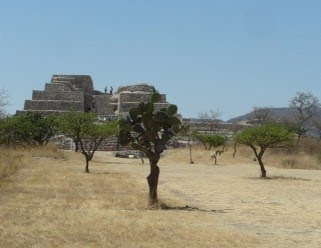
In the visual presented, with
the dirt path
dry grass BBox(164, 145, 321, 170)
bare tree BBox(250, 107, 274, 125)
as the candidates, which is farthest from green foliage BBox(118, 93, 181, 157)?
bare tree BBox(250, 107, 274, 125)

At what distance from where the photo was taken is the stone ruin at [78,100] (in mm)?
54844

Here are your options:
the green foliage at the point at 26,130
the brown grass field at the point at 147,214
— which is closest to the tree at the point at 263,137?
the brown grass field at the point at 147,214

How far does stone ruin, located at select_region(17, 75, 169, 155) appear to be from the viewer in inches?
2159

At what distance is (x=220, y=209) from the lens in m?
13.4

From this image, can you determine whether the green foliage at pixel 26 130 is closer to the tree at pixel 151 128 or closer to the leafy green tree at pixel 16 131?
the leafy green tree at pixel 16 131

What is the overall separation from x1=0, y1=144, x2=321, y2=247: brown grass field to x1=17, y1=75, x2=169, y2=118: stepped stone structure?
110 ft

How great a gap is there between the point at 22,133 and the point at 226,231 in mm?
30174

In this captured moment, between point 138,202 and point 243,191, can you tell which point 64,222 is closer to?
point 138,202

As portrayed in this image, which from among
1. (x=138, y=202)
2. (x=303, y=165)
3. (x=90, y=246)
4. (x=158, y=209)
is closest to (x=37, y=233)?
(x=90, y=246)

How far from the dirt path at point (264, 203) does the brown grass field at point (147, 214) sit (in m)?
0.02

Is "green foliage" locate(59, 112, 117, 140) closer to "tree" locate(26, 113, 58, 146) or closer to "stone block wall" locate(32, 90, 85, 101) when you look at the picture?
"tree" locate(26, 113, 58, 146)

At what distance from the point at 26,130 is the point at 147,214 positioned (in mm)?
27747

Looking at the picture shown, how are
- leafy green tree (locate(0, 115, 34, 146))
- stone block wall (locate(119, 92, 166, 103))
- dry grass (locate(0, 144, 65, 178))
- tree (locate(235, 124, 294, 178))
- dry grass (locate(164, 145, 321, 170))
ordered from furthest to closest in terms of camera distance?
stone block wall (locate(119, 92, 166, 103)) → leafy green tree (locate(0, 115, 34, 146)) → dry grass (locate(164, 145, 321, 170)) → tree (locate(235, 124, 294, 178)) → dry grass (locate(0, 144, 65, 178))

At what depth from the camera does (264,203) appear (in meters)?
15.0
